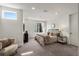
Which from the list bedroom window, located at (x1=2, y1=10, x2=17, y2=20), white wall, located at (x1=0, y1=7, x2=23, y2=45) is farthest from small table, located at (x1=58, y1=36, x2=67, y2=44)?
bedroom window, located at (x1=2, y1=10, x2=17, y2=20)

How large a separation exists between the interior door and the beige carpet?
205 millimetres

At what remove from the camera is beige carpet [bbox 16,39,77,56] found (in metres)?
2.43

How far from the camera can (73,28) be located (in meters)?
2.79

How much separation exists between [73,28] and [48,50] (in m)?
1.09

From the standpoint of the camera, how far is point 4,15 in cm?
251

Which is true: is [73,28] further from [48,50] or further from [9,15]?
[9,15]

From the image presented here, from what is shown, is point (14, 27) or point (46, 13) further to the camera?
point (46, 13)

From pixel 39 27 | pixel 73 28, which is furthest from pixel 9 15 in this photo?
pixel 73 28

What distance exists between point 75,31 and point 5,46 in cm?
217

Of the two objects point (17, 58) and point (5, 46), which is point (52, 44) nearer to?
point (17, 58)

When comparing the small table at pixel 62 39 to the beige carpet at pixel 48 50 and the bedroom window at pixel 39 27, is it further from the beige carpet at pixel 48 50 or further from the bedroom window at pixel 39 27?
the bedroom window at pixel 39 27

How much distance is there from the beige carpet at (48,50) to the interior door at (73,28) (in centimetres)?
20

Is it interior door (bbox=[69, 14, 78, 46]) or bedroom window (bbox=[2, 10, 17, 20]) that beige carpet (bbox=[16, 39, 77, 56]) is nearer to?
interior door (bbox=[69, 14, 78, 46])

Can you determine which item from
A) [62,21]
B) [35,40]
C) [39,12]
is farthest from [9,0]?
[62,21]
